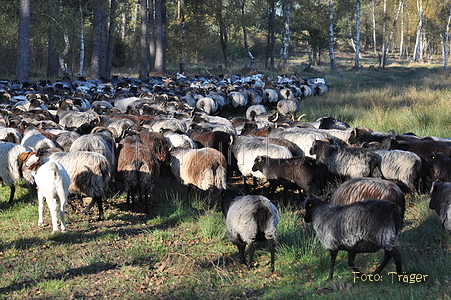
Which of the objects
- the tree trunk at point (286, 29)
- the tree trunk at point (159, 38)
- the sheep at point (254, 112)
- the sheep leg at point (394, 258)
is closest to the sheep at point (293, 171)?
the sheep leg at point (394, 258)

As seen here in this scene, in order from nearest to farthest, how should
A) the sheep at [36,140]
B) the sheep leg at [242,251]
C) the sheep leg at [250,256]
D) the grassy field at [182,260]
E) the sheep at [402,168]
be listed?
the grassy field at [182,260] < the sheep leg at [250,256] < the sheep leg at [242,251] < the sheep at [402,168] < the sheep at [36,140]

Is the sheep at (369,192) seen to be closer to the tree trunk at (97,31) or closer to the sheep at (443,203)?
the sheep at (443,203)

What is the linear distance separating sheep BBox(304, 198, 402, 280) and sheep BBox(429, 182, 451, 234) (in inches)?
43.3

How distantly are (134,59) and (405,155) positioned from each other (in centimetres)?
4086

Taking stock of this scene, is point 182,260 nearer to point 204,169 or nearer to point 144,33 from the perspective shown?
point 204,169

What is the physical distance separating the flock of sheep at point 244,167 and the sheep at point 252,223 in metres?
0.01

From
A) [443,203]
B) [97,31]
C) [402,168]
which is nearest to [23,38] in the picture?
[97,31]

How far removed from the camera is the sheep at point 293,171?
25.8ft

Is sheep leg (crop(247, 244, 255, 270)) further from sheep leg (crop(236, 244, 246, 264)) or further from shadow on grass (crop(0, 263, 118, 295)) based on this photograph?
shadow on grass (crop(0, 263, 118, 295))

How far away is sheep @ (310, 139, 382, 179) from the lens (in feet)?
25.5

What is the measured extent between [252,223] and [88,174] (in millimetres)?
2996

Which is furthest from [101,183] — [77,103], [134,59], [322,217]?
[134,59]

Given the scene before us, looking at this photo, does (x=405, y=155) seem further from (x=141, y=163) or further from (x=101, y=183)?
(x=101, y=183)

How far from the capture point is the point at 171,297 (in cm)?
477
